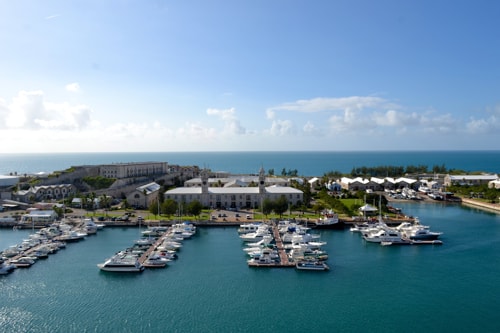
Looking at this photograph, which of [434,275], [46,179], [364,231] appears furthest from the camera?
[46,179]

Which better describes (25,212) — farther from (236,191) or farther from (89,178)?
(236,191)

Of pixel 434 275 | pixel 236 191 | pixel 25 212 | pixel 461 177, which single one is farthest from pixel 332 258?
pixel 461 177

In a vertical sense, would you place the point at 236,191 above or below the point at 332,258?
above

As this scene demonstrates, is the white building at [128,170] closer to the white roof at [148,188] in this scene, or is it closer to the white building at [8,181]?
the white building at [8,181]

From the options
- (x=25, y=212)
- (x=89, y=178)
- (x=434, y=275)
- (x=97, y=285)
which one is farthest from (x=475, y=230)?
(x=89, y=178)

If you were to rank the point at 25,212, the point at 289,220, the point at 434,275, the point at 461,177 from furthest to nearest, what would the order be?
1. the point at 461,177
2. the point at 25,212
3. the point at 289,220
4. the point at 434,275

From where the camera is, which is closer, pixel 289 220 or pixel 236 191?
pixel 289 220

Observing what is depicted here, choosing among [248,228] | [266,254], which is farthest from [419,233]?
[248,228]
